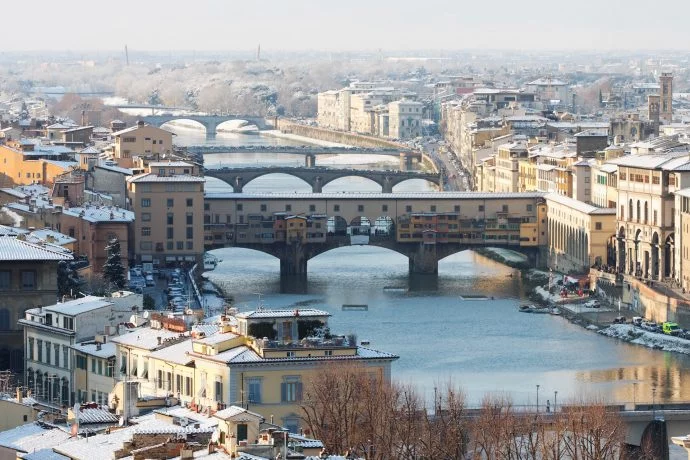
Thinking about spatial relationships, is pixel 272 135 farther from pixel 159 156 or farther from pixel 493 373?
pixel 493 373

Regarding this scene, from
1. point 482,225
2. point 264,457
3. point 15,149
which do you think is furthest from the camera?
point 15,149

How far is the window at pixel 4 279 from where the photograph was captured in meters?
23.2

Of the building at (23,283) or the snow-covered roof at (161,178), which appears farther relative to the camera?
the snow-covered roof at (161,178)

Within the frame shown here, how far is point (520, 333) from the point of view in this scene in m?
29.5

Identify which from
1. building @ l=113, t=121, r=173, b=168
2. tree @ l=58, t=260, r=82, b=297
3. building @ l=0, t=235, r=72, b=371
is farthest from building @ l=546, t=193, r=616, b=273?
building @ l=0, t=235, r=72, b=371

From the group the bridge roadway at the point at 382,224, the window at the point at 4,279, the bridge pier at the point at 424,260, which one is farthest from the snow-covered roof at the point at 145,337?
the bridge roadway at the point at 382,224

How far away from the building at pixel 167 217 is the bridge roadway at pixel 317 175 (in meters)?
13.1

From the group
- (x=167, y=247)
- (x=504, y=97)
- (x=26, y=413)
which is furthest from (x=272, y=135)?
(x=26, y=413)

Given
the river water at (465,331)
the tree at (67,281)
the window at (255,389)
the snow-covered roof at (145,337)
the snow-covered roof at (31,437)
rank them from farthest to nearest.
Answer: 1. the tree at (67,281)
2. the river water at (465,331)
3. the snow-covered roof at (145,337)
4. the window at (255,389)
5. the snow-covered roof at (31,437)

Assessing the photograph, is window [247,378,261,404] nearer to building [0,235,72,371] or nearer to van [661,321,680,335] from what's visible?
building [0,235,72,371]

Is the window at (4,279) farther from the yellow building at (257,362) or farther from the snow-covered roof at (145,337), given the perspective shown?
the yellow building at (257,362)

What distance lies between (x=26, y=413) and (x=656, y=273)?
2012 centimetres

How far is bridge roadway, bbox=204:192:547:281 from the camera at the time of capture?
38812mm

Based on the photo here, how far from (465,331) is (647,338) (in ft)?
6.72
